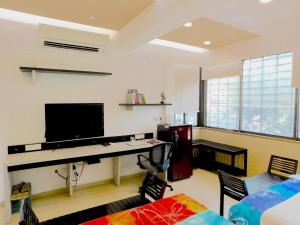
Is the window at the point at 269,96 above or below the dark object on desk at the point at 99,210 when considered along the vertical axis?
above

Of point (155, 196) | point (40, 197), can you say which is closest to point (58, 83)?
point (40, 197)

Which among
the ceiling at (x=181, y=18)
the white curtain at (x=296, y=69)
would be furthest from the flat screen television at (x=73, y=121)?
the white curtain at (x=296, y=69)

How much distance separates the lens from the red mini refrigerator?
3.90m

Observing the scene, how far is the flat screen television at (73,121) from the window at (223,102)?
2.75m

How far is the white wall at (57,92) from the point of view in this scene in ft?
9.50

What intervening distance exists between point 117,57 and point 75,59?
78 cm

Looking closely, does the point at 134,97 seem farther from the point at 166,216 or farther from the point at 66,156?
the point at 166,216

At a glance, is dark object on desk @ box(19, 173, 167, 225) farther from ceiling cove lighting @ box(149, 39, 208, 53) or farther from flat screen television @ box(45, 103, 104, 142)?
ceiling cove lighting @ box(149, 39, 208, 53)

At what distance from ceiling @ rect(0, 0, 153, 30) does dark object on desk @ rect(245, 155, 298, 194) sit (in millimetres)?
2839

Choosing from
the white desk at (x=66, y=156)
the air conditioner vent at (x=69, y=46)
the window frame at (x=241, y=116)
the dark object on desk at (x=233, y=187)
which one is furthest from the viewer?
the window frame at (x=241, y=116)

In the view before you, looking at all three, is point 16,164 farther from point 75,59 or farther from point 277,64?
point 277,64

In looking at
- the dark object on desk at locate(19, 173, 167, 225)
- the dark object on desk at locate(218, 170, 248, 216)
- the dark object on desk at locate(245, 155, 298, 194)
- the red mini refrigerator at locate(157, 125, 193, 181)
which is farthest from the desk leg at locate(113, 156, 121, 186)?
the dark object on desk at locate(245, 155, 298, 194)

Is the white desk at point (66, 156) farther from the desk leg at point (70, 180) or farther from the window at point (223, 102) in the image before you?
the window at point (223, 102)

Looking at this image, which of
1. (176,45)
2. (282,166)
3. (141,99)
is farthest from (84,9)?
(282,166)
